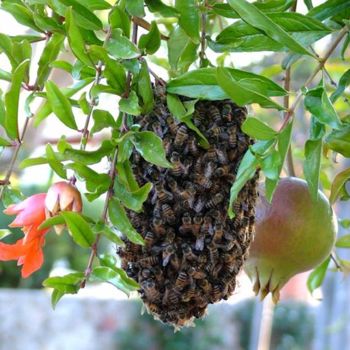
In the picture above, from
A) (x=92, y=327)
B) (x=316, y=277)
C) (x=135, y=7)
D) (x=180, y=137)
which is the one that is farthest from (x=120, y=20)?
(x=92, y=327)

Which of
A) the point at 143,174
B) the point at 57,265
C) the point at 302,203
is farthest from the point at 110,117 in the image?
the point at 57,265

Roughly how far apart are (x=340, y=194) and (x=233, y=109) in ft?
0.54

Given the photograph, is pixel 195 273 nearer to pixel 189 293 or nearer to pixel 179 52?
pixel 189 293

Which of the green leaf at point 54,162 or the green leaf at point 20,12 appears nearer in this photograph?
the green leaf at point 54,162

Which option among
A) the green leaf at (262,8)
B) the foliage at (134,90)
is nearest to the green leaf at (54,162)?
the foliage at (134,90)

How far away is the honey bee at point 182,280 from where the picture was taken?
698 millimetres

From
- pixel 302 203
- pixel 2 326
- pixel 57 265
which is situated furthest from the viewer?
pixel 57 265

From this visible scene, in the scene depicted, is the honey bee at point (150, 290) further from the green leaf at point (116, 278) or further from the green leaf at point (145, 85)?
the green leaf at point (145, 85)

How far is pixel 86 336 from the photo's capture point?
5168mm

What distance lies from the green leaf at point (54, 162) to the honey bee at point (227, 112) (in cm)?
16

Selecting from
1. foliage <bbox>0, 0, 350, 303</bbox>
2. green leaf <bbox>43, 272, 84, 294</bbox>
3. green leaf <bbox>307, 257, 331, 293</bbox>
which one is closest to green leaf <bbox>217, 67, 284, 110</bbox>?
foliage <bbox>0, 0, 350, 303</bbox>

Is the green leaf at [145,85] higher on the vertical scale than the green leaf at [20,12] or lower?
lower

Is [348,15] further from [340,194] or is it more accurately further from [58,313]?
[58,313]

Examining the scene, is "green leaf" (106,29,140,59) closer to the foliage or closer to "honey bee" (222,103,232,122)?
the foliage
